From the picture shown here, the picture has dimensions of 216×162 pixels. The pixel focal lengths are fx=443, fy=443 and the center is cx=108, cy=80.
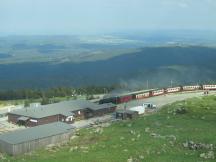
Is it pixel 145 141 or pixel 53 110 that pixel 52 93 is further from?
pixel 145 141

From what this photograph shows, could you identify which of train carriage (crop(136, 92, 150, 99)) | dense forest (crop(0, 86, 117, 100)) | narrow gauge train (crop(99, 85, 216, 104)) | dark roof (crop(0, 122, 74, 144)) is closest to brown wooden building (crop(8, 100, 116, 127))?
narrow gauge train (crop(99, 85, 216, 104))

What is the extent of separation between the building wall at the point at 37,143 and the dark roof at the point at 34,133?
37 cm

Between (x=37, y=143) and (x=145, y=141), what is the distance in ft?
42.0

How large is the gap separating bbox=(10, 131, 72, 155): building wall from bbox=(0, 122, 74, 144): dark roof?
369 mm

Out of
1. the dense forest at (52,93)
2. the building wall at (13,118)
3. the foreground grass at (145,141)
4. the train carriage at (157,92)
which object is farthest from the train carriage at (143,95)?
the foreground grass at (145,141)

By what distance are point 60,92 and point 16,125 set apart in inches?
1948

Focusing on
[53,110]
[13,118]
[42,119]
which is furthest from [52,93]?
[42,119]

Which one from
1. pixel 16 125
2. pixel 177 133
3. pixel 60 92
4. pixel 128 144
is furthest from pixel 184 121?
pixel 60 92

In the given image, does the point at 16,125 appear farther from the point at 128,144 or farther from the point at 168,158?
the point at 168,158

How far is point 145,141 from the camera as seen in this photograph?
45.9 meters

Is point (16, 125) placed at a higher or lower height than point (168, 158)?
lower

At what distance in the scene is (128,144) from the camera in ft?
148

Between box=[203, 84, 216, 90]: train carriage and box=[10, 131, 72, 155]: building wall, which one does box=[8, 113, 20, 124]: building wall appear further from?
box=[203, 84, 216, 90]: train carriage

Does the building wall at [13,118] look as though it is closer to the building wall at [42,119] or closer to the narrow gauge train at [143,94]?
the building wall at [42,119]
